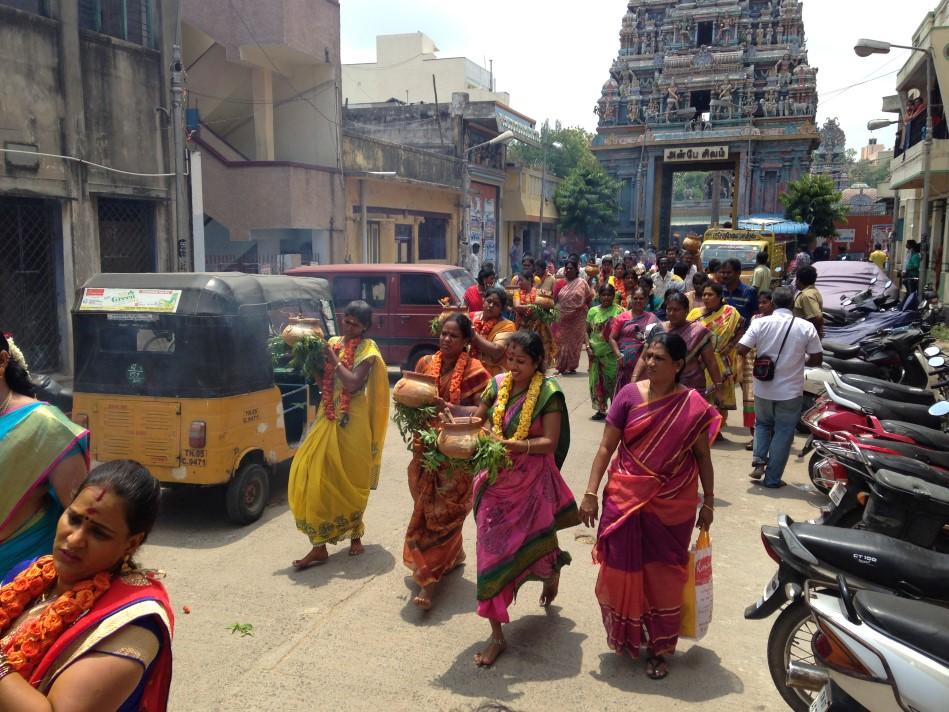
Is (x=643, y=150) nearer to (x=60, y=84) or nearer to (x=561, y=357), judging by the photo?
(x=561, y=357)

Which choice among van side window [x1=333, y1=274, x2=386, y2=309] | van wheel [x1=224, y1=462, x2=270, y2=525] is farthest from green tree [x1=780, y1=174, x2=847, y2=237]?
van wheel [x1=224, y1=462, x2=270, y2=525]

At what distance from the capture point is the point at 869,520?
4.40 meters

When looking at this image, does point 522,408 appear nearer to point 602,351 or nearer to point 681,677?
point 681,677

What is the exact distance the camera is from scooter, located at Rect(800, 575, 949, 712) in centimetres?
257

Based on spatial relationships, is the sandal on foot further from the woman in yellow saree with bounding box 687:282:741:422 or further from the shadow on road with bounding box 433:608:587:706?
the woman in yellow saree with bounding box 687:282:741:422

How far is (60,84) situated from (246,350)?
24.9ft

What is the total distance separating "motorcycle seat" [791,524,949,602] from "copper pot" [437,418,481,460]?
1.52 meters

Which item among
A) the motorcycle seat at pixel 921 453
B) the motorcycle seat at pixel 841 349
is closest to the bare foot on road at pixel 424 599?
the motorcycle seat at pixel 921 453

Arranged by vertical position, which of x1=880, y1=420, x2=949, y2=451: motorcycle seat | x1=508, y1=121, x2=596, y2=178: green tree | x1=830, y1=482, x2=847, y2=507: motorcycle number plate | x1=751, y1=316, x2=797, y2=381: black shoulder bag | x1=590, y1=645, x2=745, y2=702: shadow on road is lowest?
x1=590, y1=645, x2=745, y2=702: shadow on road

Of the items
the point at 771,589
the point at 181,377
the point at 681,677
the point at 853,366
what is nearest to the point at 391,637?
the point at 681,677

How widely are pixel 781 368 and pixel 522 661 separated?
3.74 m

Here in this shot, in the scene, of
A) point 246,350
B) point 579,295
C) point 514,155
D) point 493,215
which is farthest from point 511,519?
point 514,155

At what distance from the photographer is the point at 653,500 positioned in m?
3.64

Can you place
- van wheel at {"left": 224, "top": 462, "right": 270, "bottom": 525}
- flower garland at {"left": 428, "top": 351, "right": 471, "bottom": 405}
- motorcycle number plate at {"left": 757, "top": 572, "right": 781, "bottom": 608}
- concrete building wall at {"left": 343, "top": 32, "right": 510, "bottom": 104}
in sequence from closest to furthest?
motorcycle number plate at {"left": 757, "top": 572, "right": 781, "bottom": 608}, flower garland at {"left": 428, "top": 351, "right": 471, "bottom": 405}, van wheel at {"left": 224, "top": 462, "right": 270, "bottom": 525}, concrete building wall at {"left": 343, "top": 32, "right": 510, "bottom": 104}
